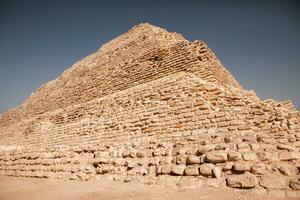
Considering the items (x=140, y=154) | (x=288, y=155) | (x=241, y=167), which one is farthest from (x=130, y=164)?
(x=288, y=155)

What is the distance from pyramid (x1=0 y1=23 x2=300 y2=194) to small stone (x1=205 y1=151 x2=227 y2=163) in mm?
14

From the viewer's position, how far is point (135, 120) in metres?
7.48

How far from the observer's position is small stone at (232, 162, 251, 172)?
317 centimetres

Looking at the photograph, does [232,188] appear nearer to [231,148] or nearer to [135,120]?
[231,148]

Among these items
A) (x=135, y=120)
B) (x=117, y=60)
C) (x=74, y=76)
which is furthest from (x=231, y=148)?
(x=74, y=76)

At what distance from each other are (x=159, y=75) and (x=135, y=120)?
3.43 metres

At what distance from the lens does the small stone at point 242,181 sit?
3005mm

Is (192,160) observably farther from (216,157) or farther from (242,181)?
(242,181)

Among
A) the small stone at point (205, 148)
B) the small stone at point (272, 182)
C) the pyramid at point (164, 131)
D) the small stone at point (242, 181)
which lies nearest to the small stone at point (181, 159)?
the pyramid at point (164, 131)

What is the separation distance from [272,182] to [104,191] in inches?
93.8

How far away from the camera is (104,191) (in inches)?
147

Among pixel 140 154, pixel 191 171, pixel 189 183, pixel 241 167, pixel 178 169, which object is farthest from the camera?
pixel 140 154

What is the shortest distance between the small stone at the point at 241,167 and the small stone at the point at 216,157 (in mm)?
206

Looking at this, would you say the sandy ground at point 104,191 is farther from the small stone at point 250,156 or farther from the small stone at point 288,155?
the small stone at point 288,155
